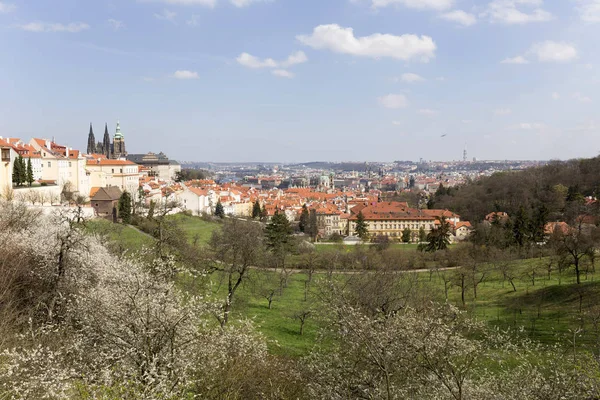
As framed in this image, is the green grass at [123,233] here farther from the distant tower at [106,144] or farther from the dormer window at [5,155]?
the distant tower at [106,144]

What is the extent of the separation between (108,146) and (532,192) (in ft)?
279

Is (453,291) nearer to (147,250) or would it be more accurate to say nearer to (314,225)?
(147,250)

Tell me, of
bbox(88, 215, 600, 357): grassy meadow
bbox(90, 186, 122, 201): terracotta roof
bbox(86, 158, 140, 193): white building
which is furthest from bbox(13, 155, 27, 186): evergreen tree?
bbox(86, 158, 140, 193): white building

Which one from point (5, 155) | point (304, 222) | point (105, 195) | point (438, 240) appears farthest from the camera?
point (304, 222)

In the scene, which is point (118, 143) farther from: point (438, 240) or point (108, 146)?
point (438, 240)

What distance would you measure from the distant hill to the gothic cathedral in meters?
70.0

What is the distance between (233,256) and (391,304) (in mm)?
6676

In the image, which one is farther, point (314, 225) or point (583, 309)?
point (314, 225)

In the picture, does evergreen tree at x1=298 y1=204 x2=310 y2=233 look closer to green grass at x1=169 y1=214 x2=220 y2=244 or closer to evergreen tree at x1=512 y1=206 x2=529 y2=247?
green grass at x1=169 y1=214 x2=220 y2=244

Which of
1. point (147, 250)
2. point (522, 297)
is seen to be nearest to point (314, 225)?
point (522, 297)

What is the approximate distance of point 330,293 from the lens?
13.7 meters

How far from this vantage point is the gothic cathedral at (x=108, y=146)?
109 metres

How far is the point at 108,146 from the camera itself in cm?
11138

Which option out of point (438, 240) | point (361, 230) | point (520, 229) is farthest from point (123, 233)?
point (520, 229)
